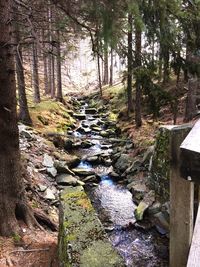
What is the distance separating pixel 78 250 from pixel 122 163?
807 centimetres

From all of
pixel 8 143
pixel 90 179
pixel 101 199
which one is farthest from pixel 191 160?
pixel 90 179

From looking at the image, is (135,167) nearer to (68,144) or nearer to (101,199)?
(101,199)

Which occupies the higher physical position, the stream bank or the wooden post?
the wooden post

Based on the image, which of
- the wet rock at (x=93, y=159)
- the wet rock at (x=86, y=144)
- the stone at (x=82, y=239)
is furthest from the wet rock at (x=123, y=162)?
the stone at (x=82, y=239)

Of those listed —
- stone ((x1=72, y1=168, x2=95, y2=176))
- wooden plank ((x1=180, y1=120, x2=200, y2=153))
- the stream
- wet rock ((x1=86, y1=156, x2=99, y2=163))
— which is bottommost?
the stream

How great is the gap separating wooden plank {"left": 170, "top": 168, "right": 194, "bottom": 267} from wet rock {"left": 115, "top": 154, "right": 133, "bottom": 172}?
939cm

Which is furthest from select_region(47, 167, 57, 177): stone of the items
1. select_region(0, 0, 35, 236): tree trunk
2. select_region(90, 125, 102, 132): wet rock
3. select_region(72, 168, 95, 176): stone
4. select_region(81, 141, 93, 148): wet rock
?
select_region(90, 125, 102, 132): wet rock

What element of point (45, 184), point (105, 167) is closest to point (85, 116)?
point (105, 167)

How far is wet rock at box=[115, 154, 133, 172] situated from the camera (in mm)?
11414

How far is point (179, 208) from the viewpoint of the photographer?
1925mm

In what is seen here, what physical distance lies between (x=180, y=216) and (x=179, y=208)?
49 millimetres

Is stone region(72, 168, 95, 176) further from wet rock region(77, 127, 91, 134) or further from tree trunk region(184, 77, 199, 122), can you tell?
wet rock region(77, 127, 91, 134)

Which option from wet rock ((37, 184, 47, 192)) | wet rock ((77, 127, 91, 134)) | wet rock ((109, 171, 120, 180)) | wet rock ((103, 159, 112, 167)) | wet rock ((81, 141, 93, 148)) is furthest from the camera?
wet rock ((77, 127, 91, 134))

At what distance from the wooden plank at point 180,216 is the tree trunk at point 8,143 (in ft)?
10.9
